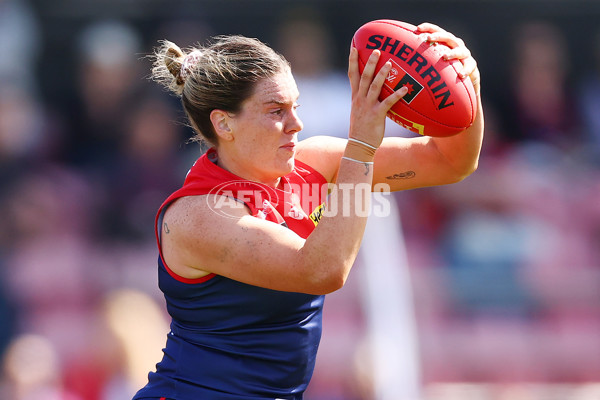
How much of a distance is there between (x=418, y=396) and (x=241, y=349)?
242 centimetres

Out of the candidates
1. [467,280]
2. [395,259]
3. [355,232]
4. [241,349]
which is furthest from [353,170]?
[467,280]

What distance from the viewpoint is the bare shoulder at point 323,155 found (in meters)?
3.03

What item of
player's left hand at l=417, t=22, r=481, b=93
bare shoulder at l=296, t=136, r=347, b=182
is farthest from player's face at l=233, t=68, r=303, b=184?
player's left hand at l=417, t=22, r=481, b=93

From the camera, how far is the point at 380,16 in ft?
23.2

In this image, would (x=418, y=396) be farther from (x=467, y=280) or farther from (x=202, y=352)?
(x=202, y=352)

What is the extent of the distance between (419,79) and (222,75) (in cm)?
65

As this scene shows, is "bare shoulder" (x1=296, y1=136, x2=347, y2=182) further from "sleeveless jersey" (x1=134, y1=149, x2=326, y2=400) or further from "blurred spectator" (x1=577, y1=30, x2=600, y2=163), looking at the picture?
"blurred spectator" (x1=577, y1=30, x2=600, y2=163)

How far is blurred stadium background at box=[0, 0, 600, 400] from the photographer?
5117mm

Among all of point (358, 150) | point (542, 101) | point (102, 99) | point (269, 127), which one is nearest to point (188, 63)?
point (269, 127)

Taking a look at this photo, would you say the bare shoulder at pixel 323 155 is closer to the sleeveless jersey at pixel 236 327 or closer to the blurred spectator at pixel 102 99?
the sleeveless jersey at pixel 236 327

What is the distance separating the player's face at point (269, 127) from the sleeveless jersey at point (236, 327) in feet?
0.30

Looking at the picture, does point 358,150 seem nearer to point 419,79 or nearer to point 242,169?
point 419,79

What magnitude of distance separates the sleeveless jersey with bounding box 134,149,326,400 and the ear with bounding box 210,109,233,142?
0.12m

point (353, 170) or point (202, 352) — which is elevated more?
point (353, 170)
